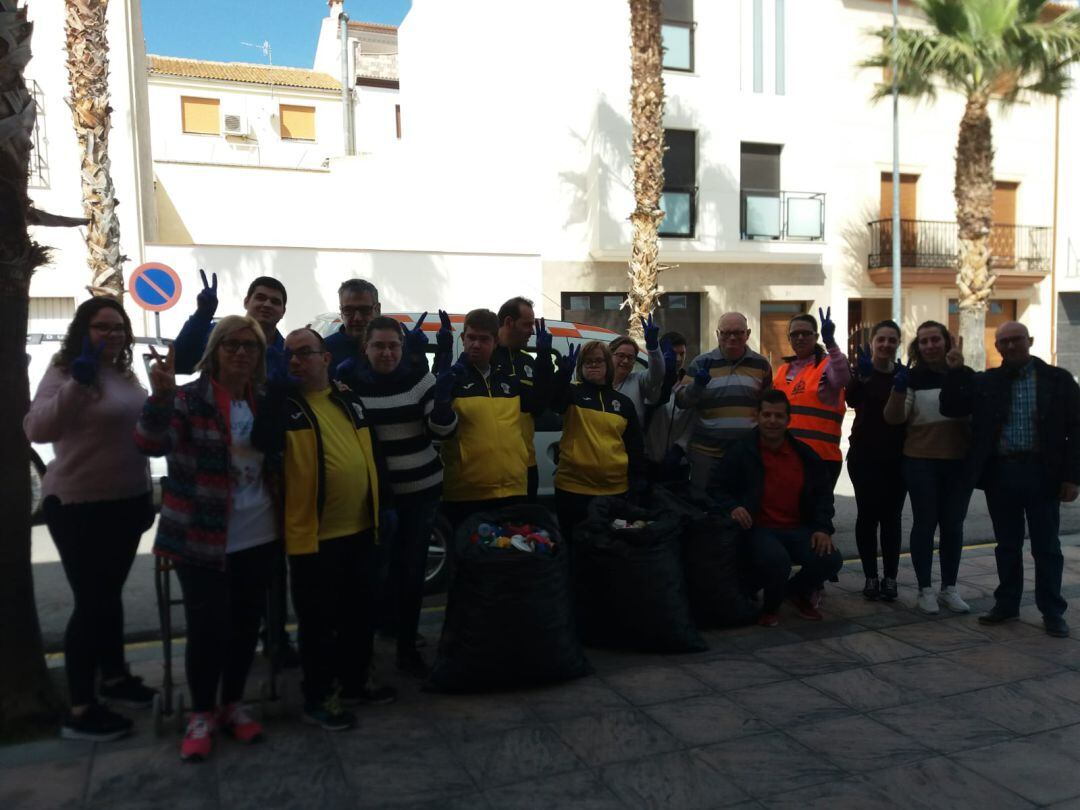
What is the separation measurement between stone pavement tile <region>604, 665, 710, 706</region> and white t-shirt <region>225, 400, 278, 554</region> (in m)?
1.87

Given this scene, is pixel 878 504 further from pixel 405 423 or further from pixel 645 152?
pixel 645 152

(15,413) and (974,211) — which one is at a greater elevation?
(974,211)

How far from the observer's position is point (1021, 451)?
5086 millimetres

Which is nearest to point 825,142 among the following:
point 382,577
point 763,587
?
point 763,587

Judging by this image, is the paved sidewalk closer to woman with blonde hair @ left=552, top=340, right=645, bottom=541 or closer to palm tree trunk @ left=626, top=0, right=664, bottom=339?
woman with blonde hair @ left=552, top=340, right=645, bottom=541

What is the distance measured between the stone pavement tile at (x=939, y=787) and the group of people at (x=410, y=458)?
1672 mm

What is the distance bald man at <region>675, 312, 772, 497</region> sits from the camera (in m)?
5.52

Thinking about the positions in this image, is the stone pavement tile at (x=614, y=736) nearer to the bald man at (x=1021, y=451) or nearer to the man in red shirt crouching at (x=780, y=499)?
the man in red shirt crouching at (x=780, y=499)

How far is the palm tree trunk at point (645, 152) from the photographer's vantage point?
15.5 meters

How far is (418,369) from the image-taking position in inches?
170

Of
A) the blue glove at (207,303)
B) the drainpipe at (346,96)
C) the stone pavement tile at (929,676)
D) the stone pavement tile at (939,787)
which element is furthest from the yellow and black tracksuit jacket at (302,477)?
the drainpipe at (346,96)

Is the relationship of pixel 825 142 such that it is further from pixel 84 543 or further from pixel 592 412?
pixel 84 543

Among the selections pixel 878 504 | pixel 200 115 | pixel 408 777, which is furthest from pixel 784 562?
pixel 200 115

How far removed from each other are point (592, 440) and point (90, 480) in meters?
2.57
